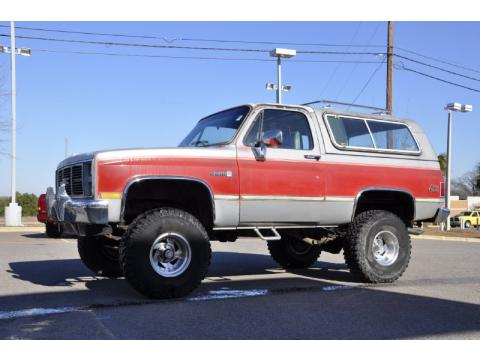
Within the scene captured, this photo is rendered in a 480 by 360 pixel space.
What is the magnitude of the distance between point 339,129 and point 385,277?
6.85ft

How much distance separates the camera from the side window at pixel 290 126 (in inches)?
261

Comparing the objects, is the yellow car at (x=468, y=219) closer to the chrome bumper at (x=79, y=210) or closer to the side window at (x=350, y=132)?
the side window at (x=350, y=132)

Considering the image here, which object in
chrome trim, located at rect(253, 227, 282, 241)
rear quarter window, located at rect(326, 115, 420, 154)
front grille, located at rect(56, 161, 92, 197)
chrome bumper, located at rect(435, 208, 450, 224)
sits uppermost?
rear quarter window, located at rect(326, 115, 420, 154)

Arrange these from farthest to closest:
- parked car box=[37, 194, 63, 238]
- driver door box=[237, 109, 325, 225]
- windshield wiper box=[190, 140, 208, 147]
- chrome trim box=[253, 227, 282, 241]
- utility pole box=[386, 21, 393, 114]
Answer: utility pole box=[386, 21, 393, 114] < parked car box=[37, 194, 63, 238] < windshield wiper box=[190, 140, 208, 147] < chrome trim box=[253, 227, 282, 241] < driver door box=[237, 109, 325, 225]

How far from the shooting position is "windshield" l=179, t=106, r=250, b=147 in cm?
654

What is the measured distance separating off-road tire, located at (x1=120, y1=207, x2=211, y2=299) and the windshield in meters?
1.21

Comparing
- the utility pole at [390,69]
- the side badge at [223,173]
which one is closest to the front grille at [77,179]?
the side badge at [223,173]

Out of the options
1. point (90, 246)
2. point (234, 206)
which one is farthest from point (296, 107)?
point (90, 246)

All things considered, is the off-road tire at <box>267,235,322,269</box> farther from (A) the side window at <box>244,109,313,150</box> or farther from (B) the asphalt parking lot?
(A) the side window at <box>244,109,313,150</box>

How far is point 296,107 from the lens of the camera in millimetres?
6941

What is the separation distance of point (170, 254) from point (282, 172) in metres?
1.71

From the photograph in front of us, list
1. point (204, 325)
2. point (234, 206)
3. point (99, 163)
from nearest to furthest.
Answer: point (204, 325), point (99, 163), point (234, 206)

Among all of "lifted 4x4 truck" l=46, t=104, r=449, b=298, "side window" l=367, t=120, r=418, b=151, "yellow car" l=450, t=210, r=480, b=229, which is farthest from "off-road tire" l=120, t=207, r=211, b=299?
"yellow car" l=450, t=210, r=480, b=229
